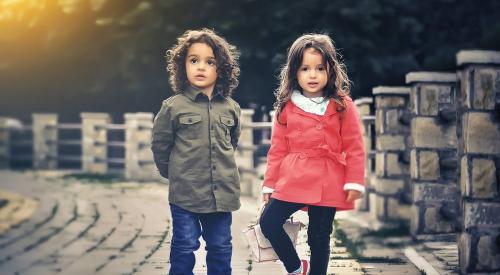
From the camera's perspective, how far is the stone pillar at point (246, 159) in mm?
11906

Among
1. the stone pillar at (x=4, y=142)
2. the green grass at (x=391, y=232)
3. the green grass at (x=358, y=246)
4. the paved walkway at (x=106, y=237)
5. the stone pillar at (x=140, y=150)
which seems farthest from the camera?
the stone pillar at (x=4, y=142)

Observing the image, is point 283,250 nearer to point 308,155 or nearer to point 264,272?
point 308,155

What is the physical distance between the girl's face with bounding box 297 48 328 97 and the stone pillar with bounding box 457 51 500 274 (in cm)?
97

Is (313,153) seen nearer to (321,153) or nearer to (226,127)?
(321,153)

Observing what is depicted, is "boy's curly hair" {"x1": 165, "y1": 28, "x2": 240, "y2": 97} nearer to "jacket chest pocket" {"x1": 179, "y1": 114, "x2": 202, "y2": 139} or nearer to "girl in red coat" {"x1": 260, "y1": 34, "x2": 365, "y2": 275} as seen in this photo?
"jacket chest pocket" {"x1": 179, "y1": 114, "x2": 202, "y2": 139}

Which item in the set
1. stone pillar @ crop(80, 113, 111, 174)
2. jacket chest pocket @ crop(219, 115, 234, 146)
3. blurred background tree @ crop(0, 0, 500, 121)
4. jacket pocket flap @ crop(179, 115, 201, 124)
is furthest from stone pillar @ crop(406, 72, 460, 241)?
stone pillar @ crop(80, 113, 111, 174)

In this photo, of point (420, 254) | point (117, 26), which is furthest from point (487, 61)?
point (117, 26)

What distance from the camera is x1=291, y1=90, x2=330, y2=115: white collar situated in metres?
4.30

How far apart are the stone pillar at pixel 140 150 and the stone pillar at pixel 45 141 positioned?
11.6 feet

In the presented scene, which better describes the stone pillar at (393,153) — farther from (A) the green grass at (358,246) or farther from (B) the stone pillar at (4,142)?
(B) the stone pillar at (4,142)

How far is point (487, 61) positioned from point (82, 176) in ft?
41.1

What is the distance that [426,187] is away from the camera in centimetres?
679

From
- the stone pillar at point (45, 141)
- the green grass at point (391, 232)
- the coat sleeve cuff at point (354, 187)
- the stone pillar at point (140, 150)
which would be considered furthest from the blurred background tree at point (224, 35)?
the coat sleeve cuff at point (354, 187)

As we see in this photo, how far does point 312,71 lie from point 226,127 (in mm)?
591
